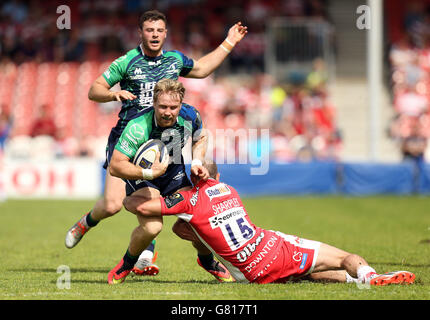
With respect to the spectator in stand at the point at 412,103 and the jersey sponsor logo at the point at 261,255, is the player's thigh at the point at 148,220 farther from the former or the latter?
the spectator in stand at the point at 412,103

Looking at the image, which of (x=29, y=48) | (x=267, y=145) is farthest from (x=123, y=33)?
(x=267, y=145)

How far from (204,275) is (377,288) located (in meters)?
2.17

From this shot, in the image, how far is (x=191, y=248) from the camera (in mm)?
10859

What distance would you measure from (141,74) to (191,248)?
372 centimetres

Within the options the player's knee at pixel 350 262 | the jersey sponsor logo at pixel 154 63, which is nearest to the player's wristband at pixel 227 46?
the jersey sponsor logo at pixel 154 63

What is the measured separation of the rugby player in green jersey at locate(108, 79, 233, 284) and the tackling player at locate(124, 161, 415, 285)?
0.58 ft

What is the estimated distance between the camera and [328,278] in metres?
7.23

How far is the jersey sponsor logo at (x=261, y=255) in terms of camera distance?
678cm

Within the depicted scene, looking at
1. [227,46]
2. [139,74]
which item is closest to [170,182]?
[139,74]

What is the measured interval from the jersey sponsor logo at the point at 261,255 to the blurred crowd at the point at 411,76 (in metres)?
15.5

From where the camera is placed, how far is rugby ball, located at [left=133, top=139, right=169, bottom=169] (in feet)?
22.2

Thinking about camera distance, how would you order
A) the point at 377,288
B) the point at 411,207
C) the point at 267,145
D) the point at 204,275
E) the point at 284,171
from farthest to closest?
the point at 267,145 → the point at 284,171 → the point at 411,207 → the point at 204,275 → the point at 377,288

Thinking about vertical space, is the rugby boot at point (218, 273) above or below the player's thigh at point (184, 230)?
below

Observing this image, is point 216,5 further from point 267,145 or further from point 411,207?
point 411,207
